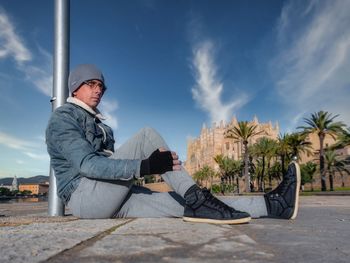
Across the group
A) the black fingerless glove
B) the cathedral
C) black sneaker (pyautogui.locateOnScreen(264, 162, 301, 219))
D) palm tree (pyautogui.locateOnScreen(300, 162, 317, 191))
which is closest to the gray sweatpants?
black sneaker (pyautogui.locateOnScreen(264, 162, 301, 219))

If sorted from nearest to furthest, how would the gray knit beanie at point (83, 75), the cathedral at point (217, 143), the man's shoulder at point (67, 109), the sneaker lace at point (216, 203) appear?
the sneaker lace at point (216, 203), the man's shoulder at point (67, 109), the gray knit beanie at point (83, 75), the cathedral at point (217, 143)

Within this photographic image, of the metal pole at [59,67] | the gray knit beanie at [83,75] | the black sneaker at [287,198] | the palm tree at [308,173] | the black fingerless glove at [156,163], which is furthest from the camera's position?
the palm tree at [308,173]

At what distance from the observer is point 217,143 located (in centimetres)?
7725

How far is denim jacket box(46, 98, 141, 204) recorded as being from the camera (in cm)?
206

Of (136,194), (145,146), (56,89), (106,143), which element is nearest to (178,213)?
(136,194)

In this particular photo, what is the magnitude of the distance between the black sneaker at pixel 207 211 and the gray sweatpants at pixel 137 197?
93 mm

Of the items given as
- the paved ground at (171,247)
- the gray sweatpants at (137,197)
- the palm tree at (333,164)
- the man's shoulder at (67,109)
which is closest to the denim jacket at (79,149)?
the man's shoulder at (67,109)

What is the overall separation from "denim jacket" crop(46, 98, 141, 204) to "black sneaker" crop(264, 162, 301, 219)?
1190 millimetres

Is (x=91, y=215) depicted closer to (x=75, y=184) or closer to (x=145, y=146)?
(x=75, y=184)

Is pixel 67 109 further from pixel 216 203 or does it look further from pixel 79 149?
pixel 216 203

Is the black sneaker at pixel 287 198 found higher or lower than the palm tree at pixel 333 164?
lower

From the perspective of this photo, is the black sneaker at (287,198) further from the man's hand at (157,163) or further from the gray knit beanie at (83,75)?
the gray knit beanie at (83,75)

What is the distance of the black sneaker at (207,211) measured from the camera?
6.97ft

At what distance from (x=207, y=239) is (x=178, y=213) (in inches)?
46.1
